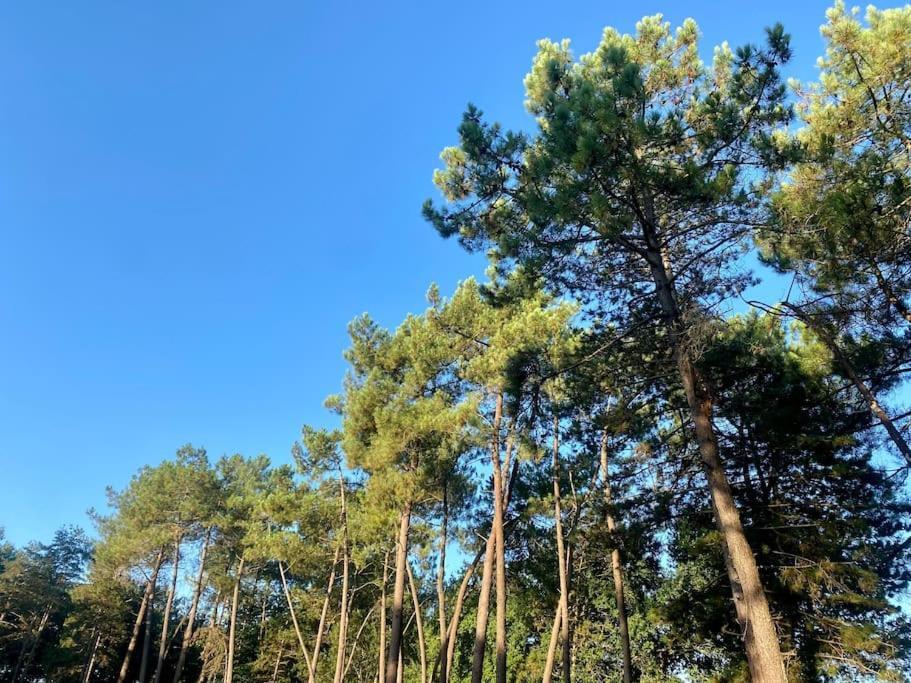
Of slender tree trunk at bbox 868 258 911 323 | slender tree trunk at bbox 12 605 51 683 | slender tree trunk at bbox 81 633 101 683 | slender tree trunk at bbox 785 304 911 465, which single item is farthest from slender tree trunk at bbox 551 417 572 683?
slender tree trunk at bbox 12 605 51 683

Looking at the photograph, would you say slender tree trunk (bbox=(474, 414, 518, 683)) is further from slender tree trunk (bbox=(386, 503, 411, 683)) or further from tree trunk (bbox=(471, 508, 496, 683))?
slender tree trunk (bbox=(386, 503, 411, 683))

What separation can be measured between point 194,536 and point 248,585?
3.30m

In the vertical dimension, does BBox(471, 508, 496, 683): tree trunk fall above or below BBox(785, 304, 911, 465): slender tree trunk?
below

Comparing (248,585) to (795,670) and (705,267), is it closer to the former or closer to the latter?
(795,670)

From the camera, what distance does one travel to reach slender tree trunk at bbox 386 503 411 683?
11.2 metres

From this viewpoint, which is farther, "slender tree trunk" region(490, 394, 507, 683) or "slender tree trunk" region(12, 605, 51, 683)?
"slender tree trunk" region(12, 605, 51, 683)

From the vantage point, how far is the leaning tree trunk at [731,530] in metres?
5.09

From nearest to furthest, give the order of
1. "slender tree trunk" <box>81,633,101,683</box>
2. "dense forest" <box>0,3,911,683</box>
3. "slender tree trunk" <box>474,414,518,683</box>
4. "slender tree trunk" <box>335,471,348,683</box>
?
"dense forest" <box>0,3,911,683</box>
"slender tree trunk" <box>474,414,518,683</box>
"slender tree trunk" <box>335,471,348,683</box>
"slender tree trunk" <box>81,633,101,683</box>

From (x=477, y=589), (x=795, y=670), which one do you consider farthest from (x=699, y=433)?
(x=477, y=589)

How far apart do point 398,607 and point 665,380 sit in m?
7.65

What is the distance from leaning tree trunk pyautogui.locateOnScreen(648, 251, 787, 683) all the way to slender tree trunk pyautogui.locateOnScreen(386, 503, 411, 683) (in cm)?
755

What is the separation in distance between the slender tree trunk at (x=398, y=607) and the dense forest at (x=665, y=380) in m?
0.07

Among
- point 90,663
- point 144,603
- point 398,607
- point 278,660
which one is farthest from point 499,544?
point 90,663

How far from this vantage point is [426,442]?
41.2 feet
